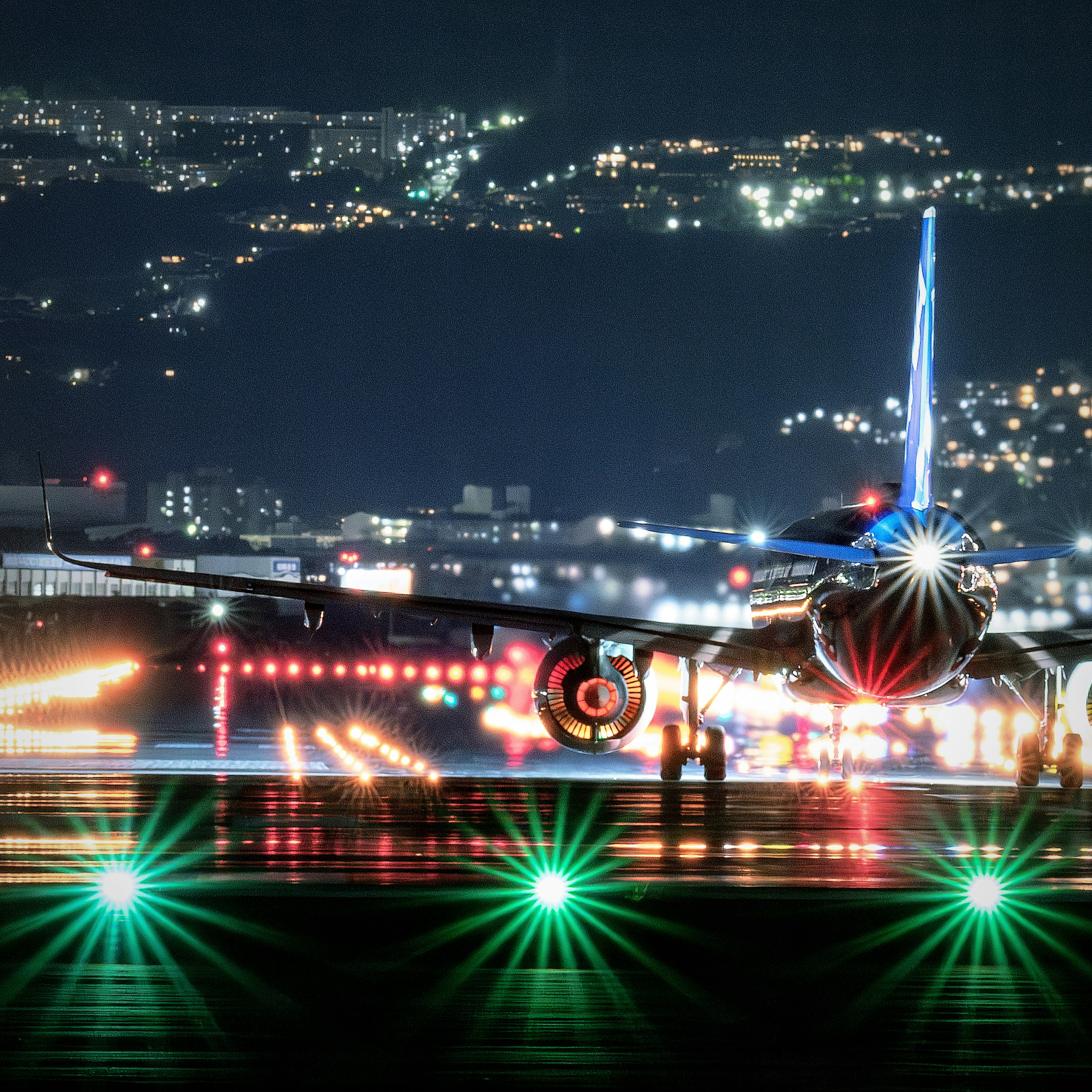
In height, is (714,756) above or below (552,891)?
above

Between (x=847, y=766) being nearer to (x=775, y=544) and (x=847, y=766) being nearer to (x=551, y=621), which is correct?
(x=551, y=621)

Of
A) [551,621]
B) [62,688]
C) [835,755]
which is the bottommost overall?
[835,755]

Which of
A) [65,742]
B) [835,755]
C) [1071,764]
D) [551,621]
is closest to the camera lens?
[551,621]

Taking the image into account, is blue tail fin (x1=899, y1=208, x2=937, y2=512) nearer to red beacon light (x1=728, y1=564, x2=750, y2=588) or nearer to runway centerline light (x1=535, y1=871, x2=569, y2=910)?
runway centerline light (x1=535, y1=871, x2=569, y2=910)

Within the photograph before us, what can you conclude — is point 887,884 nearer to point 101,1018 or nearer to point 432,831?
point 432,831

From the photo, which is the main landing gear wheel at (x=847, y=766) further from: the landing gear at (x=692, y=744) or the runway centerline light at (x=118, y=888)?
the runway centerline light at (x=118, y=888)

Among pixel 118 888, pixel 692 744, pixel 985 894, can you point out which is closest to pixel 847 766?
pixel 692 744

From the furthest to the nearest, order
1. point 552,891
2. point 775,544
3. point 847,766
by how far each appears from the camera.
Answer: point 847,766 < point 775,544 < point 552,891
